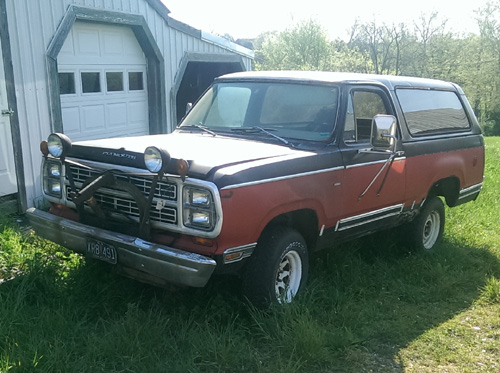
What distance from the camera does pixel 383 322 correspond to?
4512 millimetres

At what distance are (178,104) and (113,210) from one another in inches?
309

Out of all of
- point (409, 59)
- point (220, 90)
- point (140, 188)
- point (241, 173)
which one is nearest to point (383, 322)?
point (241, 173)

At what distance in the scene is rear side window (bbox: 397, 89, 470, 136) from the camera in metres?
5.78

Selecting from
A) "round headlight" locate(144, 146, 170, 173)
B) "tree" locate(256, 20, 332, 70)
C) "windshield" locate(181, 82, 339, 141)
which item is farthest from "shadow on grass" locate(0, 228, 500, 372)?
"tree" locate(256, 20, 332, 70)

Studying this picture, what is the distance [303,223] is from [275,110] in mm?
1143

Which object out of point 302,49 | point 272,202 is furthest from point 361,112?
point 302,49

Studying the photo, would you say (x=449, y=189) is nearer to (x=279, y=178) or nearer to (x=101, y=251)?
(x=279, y=178)

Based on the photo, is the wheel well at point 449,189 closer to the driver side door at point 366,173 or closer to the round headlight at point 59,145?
the driver side door at point 366,173

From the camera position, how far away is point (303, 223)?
4645mm

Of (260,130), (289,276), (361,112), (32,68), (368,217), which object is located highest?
(32,68)

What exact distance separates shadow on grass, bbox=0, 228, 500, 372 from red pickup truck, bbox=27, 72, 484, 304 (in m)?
0.33

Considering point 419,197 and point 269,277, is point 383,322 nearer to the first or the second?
point 269,277

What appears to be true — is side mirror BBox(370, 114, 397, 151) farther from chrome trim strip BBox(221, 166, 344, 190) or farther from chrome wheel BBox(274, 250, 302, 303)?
chrome wheel BBox(274, 250, 302, 303)

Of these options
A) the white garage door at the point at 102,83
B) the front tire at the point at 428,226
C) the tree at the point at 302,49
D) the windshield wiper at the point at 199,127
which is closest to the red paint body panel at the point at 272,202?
the windshield wiper at the point at 199,127
